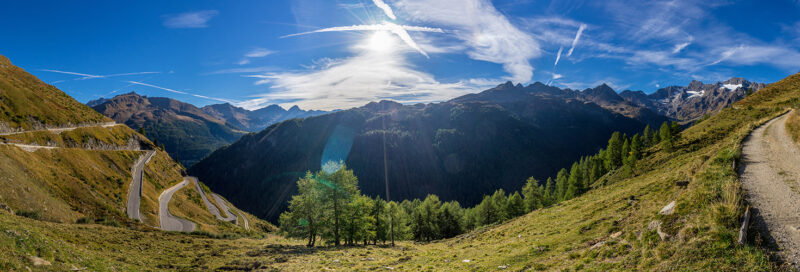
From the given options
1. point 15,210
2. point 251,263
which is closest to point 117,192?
point 15,210

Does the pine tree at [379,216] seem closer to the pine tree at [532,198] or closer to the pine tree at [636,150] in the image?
the pine tree at [532,198]

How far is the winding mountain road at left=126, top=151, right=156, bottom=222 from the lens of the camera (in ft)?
201

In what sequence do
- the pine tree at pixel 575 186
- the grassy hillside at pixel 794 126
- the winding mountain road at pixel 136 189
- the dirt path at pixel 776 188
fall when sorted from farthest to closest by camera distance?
the pine tree at pixel 575 186 < the winding mountain road at pixel 136 189 < the grassy hillside at pixel 794 126 < the dirt path at pixel 776 188

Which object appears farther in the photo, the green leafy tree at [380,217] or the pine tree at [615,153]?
the pine tree at [615,153]

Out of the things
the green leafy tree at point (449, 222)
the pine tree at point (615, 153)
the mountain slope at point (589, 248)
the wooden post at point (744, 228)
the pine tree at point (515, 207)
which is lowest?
the green leafy tree at point (449, 222)

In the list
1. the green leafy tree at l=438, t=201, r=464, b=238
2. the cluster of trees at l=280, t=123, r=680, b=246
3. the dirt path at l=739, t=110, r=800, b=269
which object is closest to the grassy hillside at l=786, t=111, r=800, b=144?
the dirt path at l=739, t=110, r=800, b=269

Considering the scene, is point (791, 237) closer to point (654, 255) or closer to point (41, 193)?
point (654, 255)

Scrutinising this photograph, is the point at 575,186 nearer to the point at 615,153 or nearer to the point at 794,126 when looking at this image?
the point at 615,153

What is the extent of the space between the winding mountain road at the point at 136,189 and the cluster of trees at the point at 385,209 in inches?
1385

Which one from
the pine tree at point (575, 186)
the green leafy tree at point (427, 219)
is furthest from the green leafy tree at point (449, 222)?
the pine tree at point (575, 186)

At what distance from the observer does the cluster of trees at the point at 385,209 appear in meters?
41.6

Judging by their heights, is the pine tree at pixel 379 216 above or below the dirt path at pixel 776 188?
below

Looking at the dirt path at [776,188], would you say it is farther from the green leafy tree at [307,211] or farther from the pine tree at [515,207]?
the pine tree at [515,207]

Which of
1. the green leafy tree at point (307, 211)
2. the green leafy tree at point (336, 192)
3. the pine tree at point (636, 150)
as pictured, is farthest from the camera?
the pine tree at point (636, 150)
